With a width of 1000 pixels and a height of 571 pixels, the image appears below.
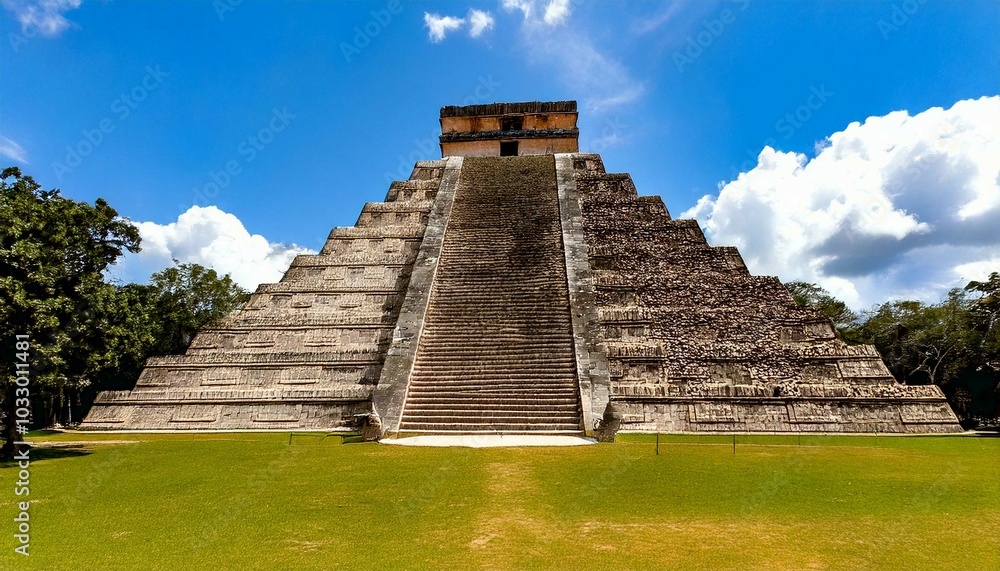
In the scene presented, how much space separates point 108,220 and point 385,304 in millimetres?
5801

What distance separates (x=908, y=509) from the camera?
4.36 m

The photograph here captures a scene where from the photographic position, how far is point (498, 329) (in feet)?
36.6

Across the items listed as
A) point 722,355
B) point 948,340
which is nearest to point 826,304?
point 948,340

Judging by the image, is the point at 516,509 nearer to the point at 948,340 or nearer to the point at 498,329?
the point at 498,329

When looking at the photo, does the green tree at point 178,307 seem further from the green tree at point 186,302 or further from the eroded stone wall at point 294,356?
the eroded stone wall at point 294,356

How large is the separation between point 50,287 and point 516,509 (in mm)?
6634

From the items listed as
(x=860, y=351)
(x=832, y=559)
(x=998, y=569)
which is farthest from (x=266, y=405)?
(x=860, y=351)

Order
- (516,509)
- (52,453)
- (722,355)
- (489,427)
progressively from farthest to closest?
(722,355)
(489,427)
(52,453)
(516,509)

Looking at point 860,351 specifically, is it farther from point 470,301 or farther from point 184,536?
point 184,536

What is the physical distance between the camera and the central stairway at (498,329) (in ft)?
29.7

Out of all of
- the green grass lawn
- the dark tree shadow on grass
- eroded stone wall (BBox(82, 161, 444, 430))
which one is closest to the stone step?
the green grass lawn

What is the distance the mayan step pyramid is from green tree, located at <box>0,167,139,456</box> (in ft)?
10.9

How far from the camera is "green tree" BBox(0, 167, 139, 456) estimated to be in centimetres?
655

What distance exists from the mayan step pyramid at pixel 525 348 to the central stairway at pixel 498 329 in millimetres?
39
